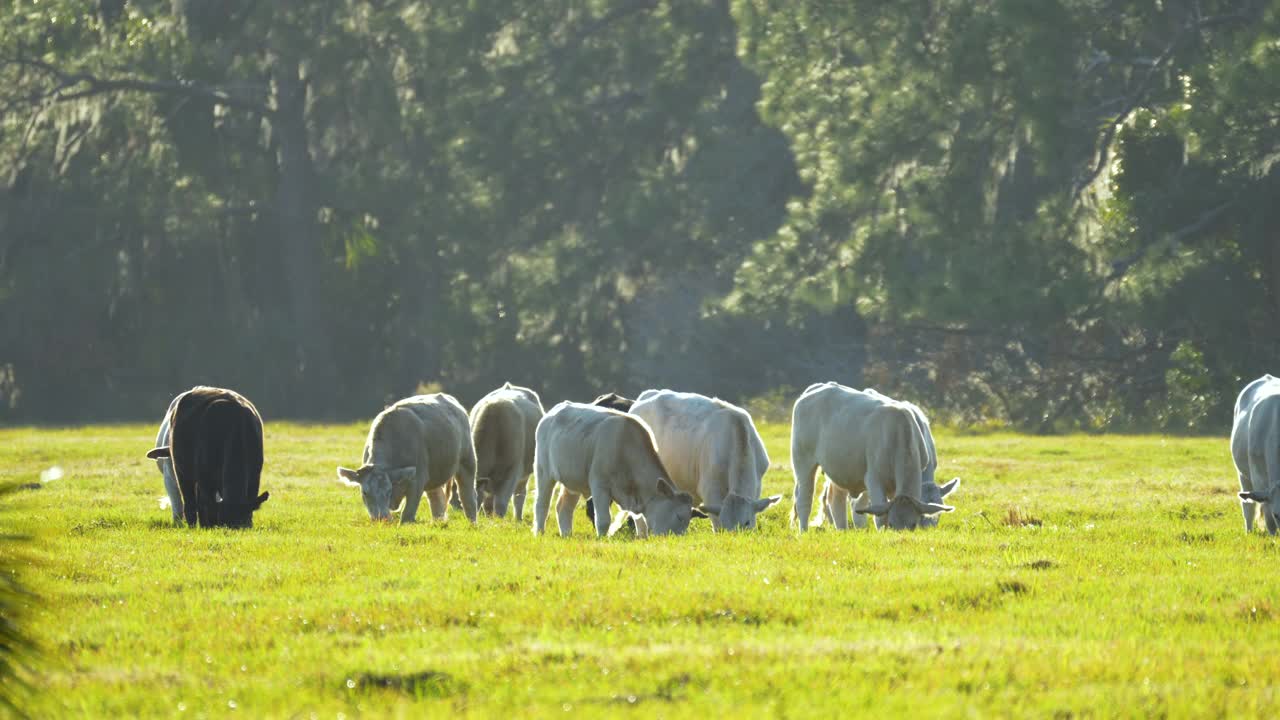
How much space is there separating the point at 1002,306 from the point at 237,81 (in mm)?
21044

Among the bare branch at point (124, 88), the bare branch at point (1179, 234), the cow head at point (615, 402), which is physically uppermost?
the bare branch at point (124, 88)

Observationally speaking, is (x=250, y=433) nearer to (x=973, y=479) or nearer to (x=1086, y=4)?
(x=973, y=479)

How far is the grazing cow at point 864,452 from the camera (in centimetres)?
1512

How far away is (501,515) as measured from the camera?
1848 centimetres

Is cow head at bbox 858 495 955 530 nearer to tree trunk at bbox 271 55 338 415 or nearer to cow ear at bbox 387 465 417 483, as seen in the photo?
cow ear at bbox 387 465 417 483

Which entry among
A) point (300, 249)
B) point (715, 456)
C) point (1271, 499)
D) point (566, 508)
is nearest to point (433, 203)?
point (300, 249)

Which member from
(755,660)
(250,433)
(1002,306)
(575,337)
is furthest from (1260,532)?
(575,337)

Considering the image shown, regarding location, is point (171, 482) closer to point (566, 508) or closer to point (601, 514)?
point (566, 508)

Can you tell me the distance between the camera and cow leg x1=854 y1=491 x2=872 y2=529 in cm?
1523

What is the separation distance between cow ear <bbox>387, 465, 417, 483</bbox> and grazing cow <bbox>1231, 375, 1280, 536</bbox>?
7.12 m

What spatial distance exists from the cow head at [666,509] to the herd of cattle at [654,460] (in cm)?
1

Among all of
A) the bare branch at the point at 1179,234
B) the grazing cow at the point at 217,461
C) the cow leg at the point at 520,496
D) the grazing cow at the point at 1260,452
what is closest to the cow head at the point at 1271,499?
the grazing cow at the point at 1260,452

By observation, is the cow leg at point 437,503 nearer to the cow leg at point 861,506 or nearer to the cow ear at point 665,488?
the cow ear at point 665,488

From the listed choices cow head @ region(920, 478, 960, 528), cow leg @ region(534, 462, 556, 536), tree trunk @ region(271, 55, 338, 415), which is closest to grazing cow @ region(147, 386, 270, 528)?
cow leg @ region(534, 462, 556, 536)
